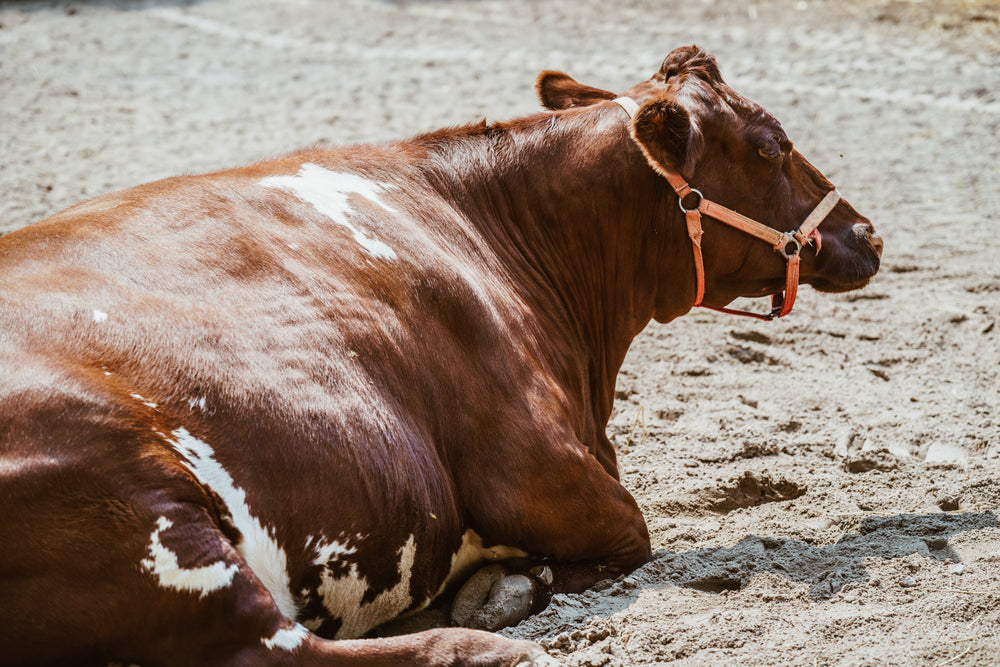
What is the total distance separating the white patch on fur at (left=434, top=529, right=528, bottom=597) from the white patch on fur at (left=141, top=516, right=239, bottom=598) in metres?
1.02

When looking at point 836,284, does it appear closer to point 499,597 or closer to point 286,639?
point 499,597

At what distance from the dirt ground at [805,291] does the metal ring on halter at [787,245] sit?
93cm

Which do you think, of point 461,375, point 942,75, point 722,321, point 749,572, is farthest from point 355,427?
point 942,75

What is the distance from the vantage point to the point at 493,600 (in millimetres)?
3309

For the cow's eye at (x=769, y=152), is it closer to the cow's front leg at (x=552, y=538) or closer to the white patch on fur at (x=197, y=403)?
the cow's front leg at (x=552, y=538)

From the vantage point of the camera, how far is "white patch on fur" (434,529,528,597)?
3.39 meters

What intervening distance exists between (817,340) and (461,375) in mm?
2919

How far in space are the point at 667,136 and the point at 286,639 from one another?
219 cm

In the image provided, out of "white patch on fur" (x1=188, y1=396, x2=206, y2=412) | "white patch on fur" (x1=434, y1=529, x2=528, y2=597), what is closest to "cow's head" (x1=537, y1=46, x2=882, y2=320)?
"white patch on fur" (x1=434, y1=529, x2=528, y2=597)

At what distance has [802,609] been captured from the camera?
3.29m

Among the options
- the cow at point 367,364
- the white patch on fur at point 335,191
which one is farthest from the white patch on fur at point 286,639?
the white patch on fur at point 335,191

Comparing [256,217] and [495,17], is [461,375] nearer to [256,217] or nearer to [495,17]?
[256,217]

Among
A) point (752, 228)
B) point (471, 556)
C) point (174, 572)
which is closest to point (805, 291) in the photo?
point (752, 228)

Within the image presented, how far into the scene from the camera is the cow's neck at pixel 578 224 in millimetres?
3961
